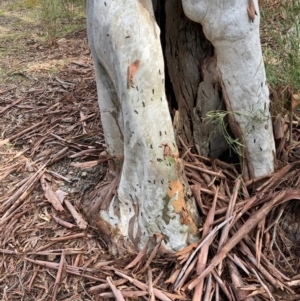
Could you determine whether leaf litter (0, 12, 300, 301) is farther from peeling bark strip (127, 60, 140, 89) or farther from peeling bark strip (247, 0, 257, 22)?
peeling bark strip (247, 0, 257, 22)

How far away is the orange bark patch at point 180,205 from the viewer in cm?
191

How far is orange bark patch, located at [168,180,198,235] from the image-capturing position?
6.26ft

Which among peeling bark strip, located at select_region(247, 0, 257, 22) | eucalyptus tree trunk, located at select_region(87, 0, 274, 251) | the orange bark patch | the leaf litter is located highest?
peeling bark strip, located at select_region(247, 0, 257, 22)

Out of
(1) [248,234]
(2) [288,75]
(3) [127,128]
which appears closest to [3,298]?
(3) [127,128]

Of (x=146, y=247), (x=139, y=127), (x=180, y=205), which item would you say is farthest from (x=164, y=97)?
(x=146, y=247)

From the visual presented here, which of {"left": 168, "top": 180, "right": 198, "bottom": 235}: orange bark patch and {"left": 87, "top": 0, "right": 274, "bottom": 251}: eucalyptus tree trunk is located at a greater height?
{"left": 87, "top": 0, "right": 274, "bottom": 251}: eucalyptus tree trunk

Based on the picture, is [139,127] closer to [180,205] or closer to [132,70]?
[132,70]

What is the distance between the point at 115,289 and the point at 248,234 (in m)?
0.60

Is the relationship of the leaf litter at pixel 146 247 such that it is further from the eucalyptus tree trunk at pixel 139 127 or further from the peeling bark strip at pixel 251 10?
the peeling bark strip at pixel 251 10

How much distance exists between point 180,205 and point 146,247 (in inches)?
9.3

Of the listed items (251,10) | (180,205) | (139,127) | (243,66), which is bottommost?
(180,205)

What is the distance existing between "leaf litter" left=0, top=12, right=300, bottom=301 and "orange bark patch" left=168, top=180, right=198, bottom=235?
2.7 inches

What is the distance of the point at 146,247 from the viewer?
1970 mm

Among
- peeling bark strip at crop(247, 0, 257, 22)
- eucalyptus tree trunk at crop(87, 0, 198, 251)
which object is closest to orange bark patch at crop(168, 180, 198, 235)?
eucalyptus tree trunk at crop(87, 0, 198, 251)
